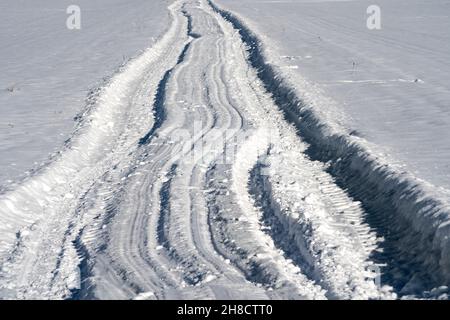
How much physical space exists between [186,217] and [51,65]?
13.8 metres

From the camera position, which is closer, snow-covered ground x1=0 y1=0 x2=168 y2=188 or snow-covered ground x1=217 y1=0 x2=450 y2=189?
snow-covered ground x1=217 y1=0 x2=450 y2=189

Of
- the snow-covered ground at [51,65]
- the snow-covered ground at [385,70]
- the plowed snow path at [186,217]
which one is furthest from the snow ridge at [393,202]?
the snow-covered ground at [51,65]

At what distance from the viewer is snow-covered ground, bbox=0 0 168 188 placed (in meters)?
10.8

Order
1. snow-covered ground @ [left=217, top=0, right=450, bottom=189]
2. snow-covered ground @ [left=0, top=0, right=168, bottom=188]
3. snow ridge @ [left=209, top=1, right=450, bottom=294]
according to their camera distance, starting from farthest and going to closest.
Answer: snow-covered ground @ [left=0, top=0, right=168, bottom=188] < snow-covered ground @ [left=217, top=0, right=450, bottom=189] < snow ridge @ [left=209, top=1, right=450, bottom=294]

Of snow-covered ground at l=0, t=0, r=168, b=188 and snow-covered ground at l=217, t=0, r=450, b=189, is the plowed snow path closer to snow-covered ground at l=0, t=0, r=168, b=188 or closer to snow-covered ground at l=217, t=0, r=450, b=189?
snow-covered ground at l=0, t=0, r=168, b=188

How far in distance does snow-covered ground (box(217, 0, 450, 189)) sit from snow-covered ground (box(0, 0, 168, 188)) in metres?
5.43

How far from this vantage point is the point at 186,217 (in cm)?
734

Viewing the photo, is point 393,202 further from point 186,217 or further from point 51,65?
point 51,65

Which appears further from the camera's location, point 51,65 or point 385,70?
point 51,65

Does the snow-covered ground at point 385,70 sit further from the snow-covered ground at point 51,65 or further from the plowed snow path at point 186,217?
the snow-covered ground at point 51,65

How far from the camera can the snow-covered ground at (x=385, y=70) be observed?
9.60 meters

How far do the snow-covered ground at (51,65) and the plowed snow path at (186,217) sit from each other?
73cm

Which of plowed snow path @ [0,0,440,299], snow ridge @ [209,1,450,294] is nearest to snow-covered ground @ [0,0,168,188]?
plowed snow path @ [0,0,440,299]

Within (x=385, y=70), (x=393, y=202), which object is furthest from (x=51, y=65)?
(x=393, y=202)
